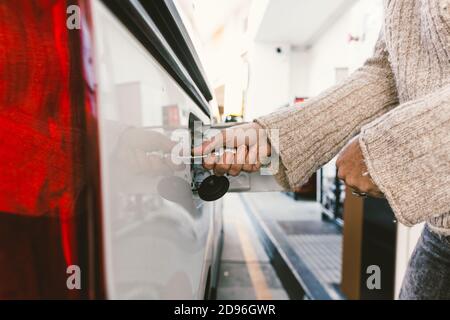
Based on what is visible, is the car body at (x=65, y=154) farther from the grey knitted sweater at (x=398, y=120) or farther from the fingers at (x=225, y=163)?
the grey knitted sweater at (x=398, y=120)

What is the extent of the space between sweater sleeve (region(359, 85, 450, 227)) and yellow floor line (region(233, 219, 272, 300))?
1639 mm

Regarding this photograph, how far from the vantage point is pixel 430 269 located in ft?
2.55

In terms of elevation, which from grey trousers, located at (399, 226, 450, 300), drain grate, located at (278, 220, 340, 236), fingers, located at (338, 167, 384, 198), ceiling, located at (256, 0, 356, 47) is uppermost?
ceiling, located at (256, 0, 356, 47)

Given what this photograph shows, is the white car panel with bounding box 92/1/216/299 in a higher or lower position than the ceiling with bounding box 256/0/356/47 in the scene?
lower

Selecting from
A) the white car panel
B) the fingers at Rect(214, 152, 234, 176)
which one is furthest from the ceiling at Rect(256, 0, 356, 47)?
the white car panel

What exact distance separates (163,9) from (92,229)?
1.21 ft

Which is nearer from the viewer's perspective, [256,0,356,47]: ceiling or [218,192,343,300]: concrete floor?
[218,192,343,300]: concrete floor

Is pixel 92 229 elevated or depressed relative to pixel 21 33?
depressed

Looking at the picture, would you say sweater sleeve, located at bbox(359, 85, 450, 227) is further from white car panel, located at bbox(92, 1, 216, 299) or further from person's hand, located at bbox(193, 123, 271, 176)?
white car panel, located at bbox(92, 1, 216, 299)

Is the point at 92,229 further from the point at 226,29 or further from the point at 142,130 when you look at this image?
the point at 226,29

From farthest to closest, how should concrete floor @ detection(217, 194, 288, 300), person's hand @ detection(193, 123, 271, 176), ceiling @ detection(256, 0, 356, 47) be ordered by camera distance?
ceiling @ detection(256, 0, 356, 47)
concrete floor @ detection(217, 194, 288, 300)
person's hand @ detection(193, 123, 271, 176)

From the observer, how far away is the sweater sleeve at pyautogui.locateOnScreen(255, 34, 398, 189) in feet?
2.10
